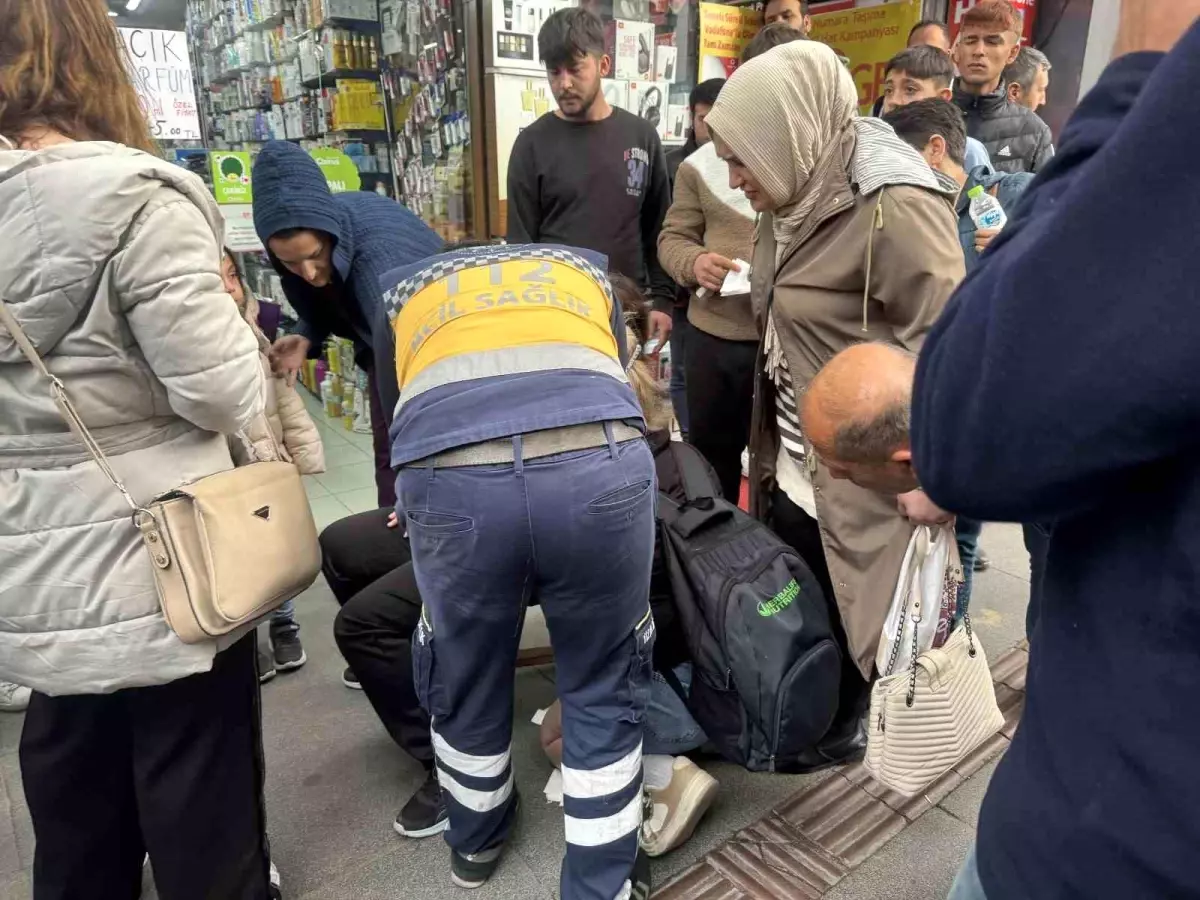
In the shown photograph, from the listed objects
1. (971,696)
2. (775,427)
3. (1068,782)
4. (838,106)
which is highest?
(838,106)

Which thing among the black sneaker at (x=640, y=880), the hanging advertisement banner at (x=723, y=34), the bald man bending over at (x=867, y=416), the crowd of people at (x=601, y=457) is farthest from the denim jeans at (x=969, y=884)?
the hanging advertisement banner at (x=723, y=34)

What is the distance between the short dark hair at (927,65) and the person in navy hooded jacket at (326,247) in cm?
190

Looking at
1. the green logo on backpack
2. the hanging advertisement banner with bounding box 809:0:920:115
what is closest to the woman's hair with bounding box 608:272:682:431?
the green logo on backpack

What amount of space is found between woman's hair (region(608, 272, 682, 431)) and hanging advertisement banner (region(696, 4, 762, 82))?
247 cm

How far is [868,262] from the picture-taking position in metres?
1.61

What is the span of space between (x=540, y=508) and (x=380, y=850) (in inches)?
41.8

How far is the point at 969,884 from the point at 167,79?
13.5ft

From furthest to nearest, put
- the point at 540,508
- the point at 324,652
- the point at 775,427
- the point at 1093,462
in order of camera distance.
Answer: the point at 324,652, the point at 775,427, the point at 540,508, the point at 1093,462

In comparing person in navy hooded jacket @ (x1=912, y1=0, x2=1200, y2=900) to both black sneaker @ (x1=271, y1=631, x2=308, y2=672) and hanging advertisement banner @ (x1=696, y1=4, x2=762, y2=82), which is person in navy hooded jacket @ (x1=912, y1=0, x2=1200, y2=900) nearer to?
black sneaker @ (x1=271, y1=631, x2=308, y2=672)

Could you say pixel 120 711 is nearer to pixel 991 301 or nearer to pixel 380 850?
pixel 380 850

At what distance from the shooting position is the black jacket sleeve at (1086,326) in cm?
45

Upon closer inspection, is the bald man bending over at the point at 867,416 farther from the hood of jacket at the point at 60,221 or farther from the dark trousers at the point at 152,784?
the dark trousers at the point at 152,784

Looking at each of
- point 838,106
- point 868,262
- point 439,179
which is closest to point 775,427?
point 868,262

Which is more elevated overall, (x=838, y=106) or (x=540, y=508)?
(x=838, y=106)
